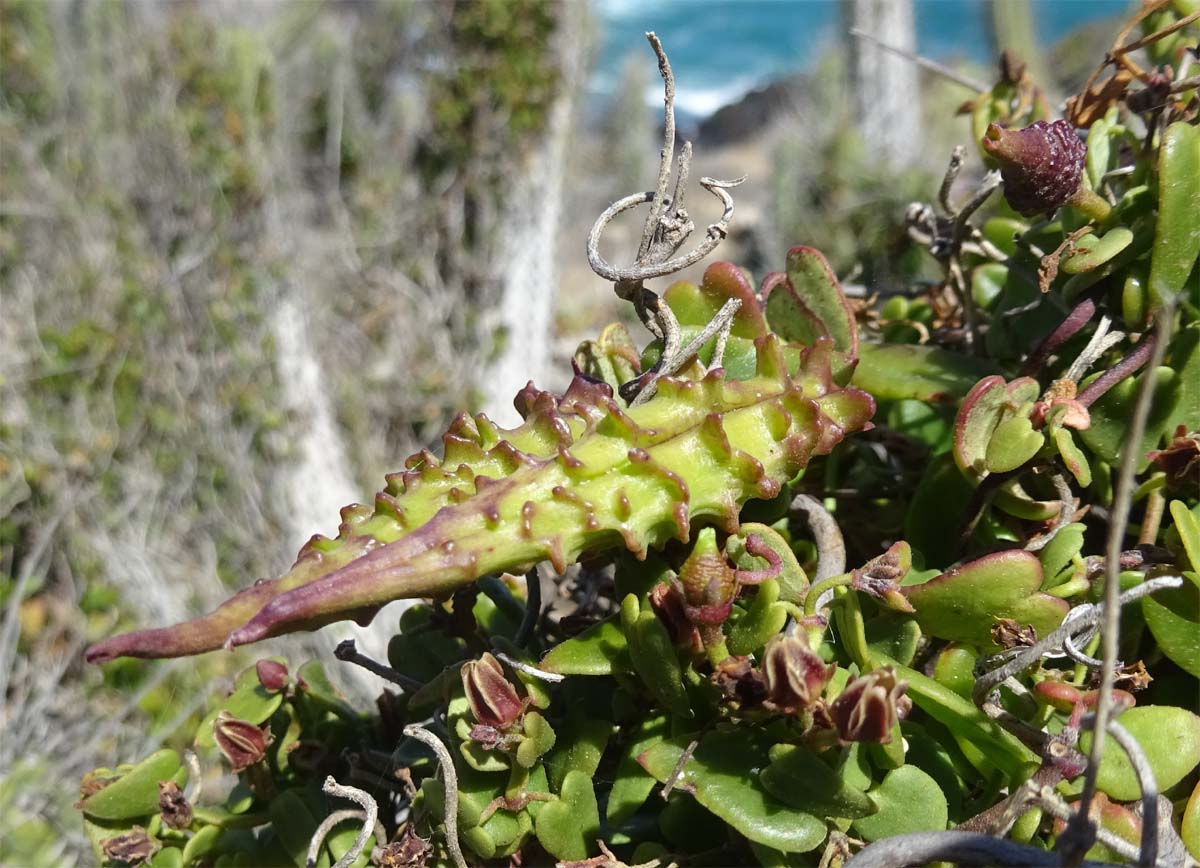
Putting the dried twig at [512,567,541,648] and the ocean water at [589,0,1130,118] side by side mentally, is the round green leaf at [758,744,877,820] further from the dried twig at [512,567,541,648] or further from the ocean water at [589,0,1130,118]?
the ocean water at [589,0,1130,118]

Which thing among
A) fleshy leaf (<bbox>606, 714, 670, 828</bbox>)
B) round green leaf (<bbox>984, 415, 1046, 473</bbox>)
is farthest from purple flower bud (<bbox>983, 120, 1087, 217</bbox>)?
fleshy leaf (<bbox>606, 714, 670, 828</bbox>)

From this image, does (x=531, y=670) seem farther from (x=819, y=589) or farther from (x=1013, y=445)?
(x=1013, y=445)

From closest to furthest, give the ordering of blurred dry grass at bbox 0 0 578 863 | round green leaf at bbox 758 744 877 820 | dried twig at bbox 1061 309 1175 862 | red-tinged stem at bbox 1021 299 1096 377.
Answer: dried twig at bbox 1061 309 1175 862 < round green leaf at bbox 758 744 877 820 < red-tinged stem at bbox 1021 299 1096 377 < blurred dry grass at bbox 0 0 578 863

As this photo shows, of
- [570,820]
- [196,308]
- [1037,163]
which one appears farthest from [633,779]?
[196,308]

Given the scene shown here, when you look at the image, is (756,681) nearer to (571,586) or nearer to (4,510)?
(571,586)

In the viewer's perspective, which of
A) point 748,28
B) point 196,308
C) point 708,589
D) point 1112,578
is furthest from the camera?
point 748,28

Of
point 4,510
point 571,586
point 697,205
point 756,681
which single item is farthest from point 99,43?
point 756,681
